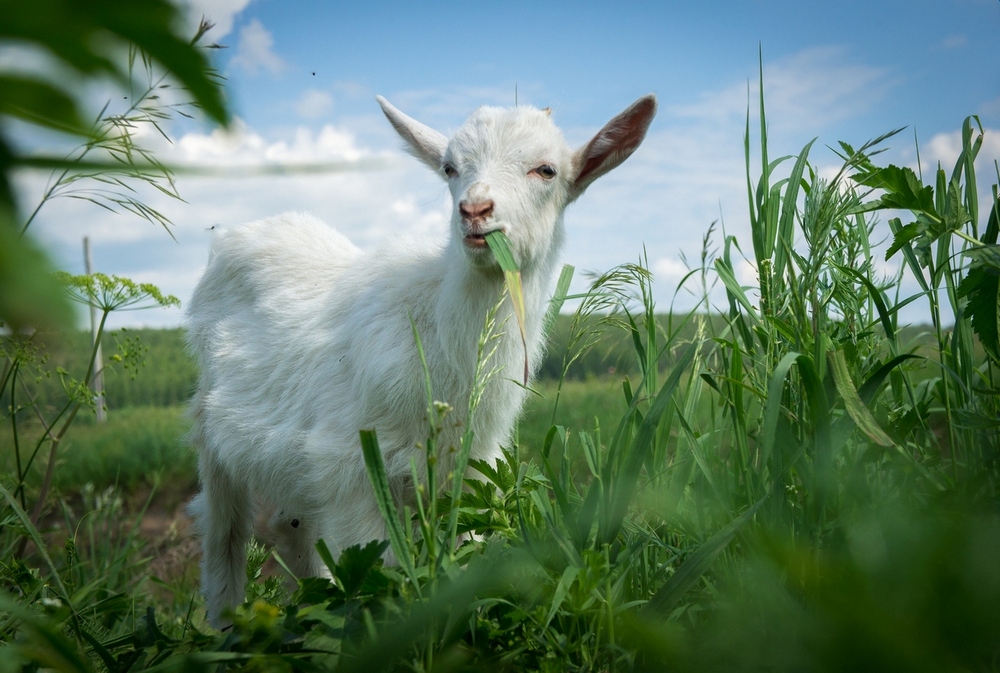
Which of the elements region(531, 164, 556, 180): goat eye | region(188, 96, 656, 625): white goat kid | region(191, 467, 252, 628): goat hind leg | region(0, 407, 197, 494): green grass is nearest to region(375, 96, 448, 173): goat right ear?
region(188, 96, 656, 625): white goat kid

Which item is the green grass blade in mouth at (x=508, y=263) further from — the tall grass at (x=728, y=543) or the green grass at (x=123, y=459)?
the green grass at (x=123, y=459)

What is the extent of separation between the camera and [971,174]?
2.28 metres

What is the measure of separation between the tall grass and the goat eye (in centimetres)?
65

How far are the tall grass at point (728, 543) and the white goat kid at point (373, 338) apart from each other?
0.59 metres

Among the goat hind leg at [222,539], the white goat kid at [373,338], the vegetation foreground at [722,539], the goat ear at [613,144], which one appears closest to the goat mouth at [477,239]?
the white goat kid at [373,338]

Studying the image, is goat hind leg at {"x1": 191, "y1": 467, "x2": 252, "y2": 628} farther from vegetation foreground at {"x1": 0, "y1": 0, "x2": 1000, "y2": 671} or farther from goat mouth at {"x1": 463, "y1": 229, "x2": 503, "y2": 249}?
goat mouth at {"x1": 463, "y1": 229, "x2": 503, "y2": 249}

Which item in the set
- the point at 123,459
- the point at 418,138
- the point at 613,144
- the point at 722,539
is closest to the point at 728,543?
the point at 722,539

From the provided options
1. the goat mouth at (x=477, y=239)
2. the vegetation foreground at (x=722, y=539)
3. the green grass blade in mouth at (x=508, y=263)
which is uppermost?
the goat mouth at (x=477, y=239)

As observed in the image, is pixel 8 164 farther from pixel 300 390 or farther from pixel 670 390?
pixel 300 390

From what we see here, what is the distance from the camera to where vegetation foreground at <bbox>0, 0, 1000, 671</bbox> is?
83cm

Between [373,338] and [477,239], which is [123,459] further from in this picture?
[477,239]

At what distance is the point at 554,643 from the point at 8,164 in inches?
49.8

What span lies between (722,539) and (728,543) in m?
0.20

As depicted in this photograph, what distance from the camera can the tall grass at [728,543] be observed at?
32.4 inches
